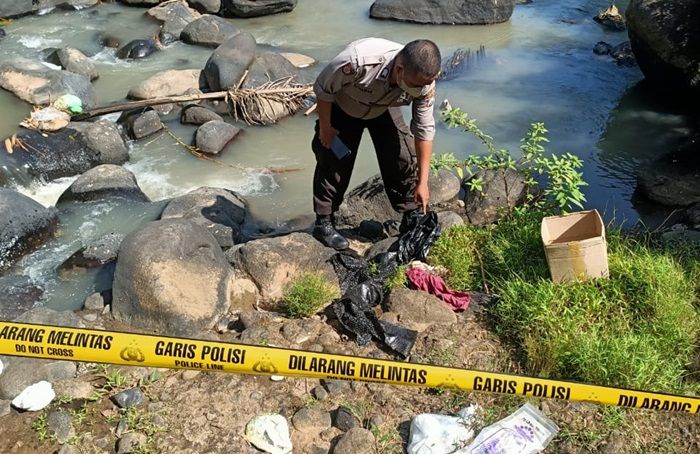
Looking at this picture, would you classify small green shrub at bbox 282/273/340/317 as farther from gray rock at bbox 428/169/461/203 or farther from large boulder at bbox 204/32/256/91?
large boulder at bbox 204/32/256/91

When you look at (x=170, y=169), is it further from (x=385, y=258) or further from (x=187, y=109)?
(x=385, y=258)

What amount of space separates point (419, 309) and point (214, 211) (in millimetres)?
2681

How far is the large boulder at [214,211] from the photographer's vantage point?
575cm

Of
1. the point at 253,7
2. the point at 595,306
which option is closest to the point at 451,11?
the point at 253,7

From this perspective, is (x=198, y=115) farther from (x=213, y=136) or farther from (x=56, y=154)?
(x=56, y=154)

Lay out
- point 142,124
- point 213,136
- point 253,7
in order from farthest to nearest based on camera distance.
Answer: point 253,7
point 142,124
point 213,136

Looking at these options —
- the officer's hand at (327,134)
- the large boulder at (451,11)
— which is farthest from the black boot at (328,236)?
the large boulder at (451,11)

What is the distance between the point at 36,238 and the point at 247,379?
335 centimetres

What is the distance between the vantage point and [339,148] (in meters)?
4.64

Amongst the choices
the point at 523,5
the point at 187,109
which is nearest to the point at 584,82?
the point at 523,5

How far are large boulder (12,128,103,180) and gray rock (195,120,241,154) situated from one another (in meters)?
1.18

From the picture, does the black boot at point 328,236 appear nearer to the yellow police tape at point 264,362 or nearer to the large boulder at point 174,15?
the yellow police tape at point 264,362

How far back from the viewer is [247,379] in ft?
12.3

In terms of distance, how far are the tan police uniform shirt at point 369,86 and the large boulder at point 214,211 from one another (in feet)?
6.26
